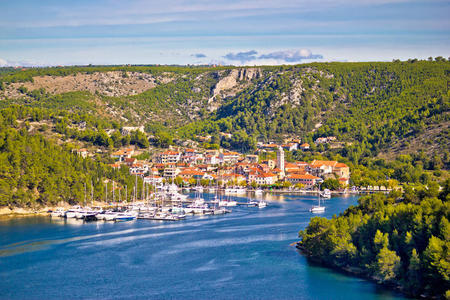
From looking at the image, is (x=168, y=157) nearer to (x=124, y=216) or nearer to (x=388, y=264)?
(x=124, y=216)

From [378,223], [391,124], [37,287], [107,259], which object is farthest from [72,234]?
[391,124]

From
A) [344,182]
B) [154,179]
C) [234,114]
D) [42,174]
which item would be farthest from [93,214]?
[234,114]

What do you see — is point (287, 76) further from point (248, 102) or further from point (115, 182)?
point (115, 182)

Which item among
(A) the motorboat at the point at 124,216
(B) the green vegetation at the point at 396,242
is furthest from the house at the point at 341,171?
(B) the green vegetation at the point at 396,242

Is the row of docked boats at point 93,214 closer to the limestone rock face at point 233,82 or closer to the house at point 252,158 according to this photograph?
the house at point 252,158

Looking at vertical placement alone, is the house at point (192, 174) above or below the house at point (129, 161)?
below

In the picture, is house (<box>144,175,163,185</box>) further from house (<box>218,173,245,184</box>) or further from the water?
the water
